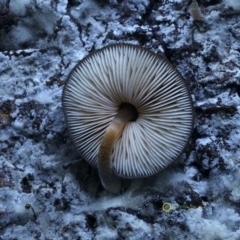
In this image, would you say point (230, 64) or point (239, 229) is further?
point (230, 64)

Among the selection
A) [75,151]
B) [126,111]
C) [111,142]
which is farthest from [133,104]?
[75,151]

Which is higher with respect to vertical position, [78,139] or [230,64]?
[230,64]

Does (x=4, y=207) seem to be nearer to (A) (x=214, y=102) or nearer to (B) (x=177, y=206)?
(B) (x=177, y=206)

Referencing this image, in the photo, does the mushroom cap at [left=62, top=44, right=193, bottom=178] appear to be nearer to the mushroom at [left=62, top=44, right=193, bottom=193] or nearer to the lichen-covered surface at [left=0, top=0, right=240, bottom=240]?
the mushroom at [left=62, top=44, right=193, bottom=193]

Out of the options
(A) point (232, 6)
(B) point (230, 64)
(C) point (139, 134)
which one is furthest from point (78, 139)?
(A) point (232, 6)

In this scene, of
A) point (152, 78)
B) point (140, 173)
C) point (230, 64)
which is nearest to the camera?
point (152, 78)

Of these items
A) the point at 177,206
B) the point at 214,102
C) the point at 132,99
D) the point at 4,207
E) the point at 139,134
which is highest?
the point at 214,102
